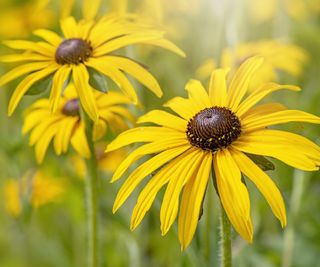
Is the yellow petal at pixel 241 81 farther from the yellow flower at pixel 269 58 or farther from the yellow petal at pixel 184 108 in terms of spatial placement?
the yellow flower at pixel 269 58

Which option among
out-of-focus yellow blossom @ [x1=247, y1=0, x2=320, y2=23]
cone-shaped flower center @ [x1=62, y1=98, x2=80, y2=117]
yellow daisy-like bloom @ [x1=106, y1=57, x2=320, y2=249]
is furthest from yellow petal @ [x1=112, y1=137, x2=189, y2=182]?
out-of-focus yellow blossom @ [x1=247, y1=0, x2=320, y2=23]

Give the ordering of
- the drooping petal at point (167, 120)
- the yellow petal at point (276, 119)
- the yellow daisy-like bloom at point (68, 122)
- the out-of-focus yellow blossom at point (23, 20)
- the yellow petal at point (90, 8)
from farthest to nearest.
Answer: the out-of-focus yellow blossom at point (23, 20)
the yellow petal at point (90, 8)
the yellow daisy-like bloom at point (68, 122)
the drooping petal at point (167, 120)
the yellow petal at point (276, 119)

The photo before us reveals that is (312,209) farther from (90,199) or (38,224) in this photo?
(38,224)

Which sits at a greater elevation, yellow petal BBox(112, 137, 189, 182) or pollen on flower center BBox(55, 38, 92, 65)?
pollen on flower center BBox(55, 38, 92, 65)

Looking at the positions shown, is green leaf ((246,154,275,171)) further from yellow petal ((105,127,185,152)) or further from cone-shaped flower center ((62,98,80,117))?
cone-shaped flower center ((62,98,80,117))

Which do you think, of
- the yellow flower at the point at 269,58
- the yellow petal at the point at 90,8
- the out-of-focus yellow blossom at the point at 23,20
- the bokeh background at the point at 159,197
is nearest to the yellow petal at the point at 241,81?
the bokeh background at the point at 159,197

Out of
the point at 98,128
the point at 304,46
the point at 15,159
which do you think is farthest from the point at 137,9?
the point at 304,46

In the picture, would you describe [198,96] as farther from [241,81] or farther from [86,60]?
[86,60]
